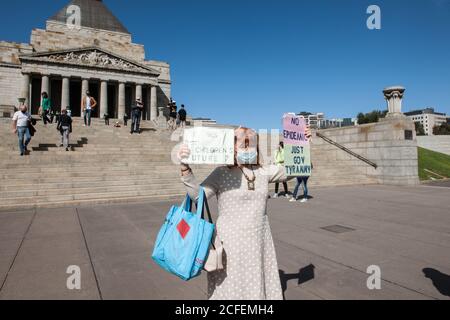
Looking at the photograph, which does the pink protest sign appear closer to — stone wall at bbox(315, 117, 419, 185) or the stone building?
stone wall at bbox(315, 117, 419, 185)

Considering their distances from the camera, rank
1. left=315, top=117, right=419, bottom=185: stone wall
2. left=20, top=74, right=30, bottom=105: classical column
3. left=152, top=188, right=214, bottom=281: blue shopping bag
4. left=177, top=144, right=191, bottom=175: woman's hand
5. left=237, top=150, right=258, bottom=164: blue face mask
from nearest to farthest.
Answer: left=152, top=188, right=214, bottom=281: blue shopping bag < left=177, top=144, right=191, bottom=175: woman's hand < left=237, top=150, right=258, bottom=164: blue face mask < left=315, top=117, right=419, bottom=185: stone wall < left=20, top=74, right=30, bottom=105: classical column

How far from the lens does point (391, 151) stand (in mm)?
16031

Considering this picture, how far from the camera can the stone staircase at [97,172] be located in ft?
32.6

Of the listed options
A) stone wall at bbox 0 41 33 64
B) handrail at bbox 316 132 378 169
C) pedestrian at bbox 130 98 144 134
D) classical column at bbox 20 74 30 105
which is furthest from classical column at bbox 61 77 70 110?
handrail at bbox 316 132 378 169

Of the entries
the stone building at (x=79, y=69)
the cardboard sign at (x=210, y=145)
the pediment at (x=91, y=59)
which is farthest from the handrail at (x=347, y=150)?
the pediment at (x=91, y=59)

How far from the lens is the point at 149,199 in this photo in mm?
10508

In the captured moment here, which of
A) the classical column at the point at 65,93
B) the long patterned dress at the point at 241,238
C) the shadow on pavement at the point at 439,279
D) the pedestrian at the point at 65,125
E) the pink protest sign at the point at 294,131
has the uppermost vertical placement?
the classical column at the point at 65,93

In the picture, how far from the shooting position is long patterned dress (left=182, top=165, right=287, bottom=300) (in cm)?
262

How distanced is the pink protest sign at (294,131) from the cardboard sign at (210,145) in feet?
5.35

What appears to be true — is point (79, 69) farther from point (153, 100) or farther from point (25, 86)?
point (153, 100)

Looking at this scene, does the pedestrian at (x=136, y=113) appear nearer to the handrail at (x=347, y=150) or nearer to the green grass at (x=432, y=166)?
the handrail at (x=347, y=150)

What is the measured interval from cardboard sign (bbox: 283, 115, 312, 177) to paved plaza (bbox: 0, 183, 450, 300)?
1.39 metres
